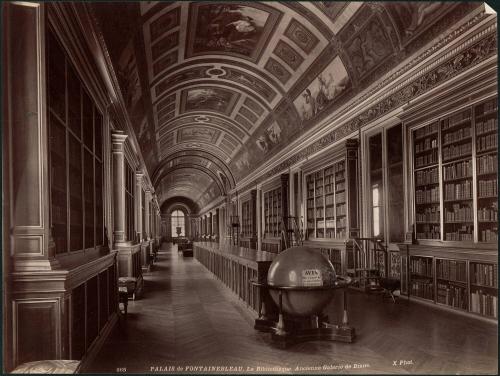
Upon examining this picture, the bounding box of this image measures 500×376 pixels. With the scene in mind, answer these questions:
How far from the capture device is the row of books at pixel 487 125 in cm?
626

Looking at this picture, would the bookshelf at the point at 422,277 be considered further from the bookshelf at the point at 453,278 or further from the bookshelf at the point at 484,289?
the bookshelf at the point at 484,289

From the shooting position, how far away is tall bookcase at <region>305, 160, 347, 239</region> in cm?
1169

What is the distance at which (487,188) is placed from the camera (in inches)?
252

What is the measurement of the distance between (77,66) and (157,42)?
457cm

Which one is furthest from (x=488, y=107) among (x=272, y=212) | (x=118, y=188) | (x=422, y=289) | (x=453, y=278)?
(x=272, y=212)

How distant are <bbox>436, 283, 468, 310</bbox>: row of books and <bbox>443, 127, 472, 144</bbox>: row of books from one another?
2.34 meters

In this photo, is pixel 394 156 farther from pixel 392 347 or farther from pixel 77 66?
pixel 77 66

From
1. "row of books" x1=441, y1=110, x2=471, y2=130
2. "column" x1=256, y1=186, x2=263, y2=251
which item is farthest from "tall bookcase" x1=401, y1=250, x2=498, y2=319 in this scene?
"column" x1=256, y1=186, x2=263, y2=251

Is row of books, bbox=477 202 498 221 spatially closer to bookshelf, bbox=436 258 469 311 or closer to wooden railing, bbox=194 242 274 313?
bookshelf, bbox=436 258 469 311

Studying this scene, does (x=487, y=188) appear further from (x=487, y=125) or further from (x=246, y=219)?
(x=246, y=219)

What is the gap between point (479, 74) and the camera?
639cm

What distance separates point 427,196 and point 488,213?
1.58 metres

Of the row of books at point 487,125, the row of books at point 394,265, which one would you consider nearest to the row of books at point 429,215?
the row of books at point 394,265

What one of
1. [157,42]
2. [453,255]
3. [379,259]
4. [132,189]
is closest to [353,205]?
[379,259]
